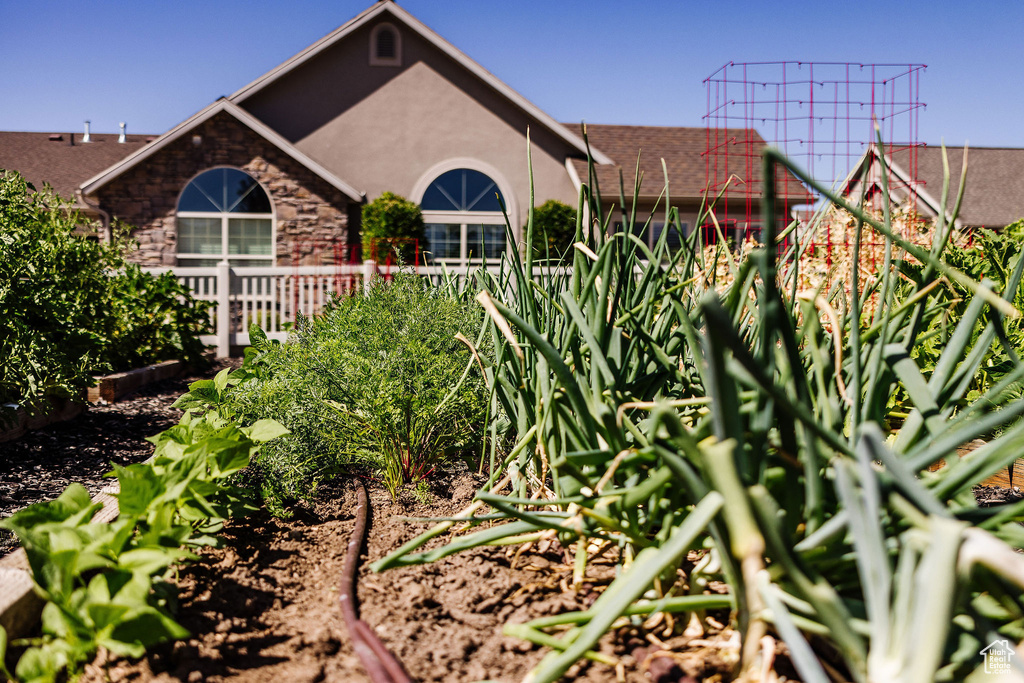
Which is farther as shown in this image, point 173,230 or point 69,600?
point 173,230

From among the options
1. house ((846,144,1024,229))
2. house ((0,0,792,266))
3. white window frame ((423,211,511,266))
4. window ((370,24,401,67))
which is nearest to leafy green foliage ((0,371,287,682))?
house ((0,0,792,266))

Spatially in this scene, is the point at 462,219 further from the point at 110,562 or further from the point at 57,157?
the point at 110,562

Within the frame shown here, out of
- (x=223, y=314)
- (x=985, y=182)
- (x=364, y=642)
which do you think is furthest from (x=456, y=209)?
(x=985, y=182)

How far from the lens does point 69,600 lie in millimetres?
1083

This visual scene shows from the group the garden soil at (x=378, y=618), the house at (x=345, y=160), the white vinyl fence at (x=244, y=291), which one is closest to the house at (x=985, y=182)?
the house at (x=345, y=160)

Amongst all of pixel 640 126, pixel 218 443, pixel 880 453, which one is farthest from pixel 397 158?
pixel 880 453

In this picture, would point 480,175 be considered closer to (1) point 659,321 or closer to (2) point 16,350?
(2) point 16,350

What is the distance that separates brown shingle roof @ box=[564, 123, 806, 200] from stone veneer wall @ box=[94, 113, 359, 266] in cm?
562

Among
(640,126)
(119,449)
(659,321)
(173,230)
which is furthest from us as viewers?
(640,126)

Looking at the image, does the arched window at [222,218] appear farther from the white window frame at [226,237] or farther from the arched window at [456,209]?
the arched window at [456,209]

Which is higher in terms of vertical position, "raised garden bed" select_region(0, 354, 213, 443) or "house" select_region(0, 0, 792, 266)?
"house" select_region(0, 0, 792, 266)

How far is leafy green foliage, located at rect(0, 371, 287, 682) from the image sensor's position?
3.43 ft

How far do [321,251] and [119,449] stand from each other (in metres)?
10.7

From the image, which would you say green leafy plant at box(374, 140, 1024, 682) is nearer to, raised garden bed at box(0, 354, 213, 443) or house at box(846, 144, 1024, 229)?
raised garden bed at box(0, 354, 213, 443)
